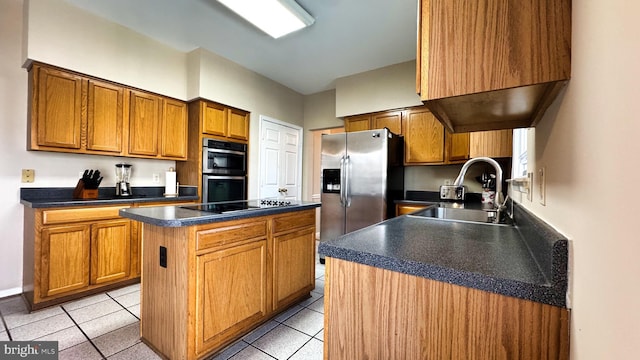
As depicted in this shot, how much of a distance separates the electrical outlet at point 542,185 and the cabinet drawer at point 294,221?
1.61 metres

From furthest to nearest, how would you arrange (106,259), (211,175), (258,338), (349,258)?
(211,175), (106,259), (258,338), (349,258)

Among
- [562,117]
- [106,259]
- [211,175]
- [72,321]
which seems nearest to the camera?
[562,117]

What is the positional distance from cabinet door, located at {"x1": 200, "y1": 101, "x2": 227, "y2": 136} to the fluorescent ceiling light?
1.26 m

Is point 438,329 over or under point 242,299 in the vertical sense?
over

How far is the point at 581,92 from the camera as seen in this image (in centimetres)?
57

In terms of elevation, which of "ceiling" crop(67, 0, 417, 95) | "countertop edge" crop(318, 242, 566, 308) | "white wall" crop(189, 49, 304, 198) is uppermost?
"ceiling" crop(67, 0, 417, 95)

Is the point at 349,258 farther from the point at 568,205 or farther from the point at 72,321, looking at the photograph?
the point at 72,321

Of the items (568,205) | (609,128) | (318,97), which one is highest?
(318,97)

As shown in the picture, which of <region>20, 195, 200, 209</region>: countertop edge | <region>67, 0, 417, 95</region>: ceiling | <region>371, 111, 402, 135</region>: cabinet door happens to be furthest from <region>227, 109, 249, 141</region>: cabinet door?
<region>371, 111, 402, 135</region>: cabinet door

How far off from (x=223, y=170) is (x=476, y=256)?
3.31m

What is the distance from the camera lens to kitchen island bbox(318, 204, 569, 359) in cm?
61

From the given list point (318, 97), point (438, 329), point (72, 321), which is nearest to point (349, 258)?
point (438, 329)

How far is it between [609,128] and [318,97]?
15.2ft

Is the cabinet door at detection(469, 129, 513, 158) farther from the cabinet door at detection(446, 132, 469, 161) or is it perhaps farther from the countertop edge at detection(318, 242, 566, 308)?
the countertop edge at detection(318, 242, 566, 308)
